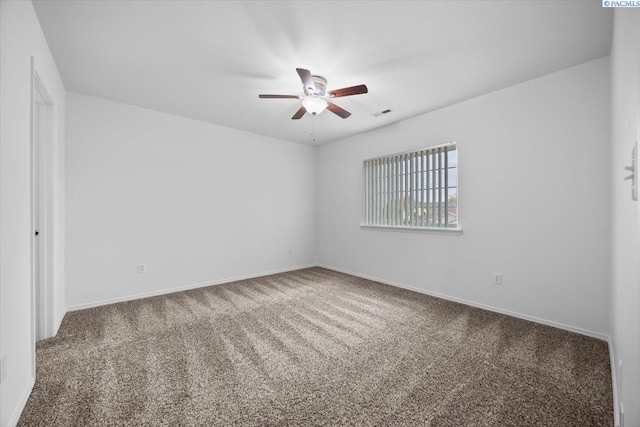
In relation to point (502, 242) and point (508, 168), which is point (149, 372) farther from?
point (508, 168)

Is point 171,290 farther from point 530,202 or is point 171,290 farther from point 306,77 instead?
point 530,202

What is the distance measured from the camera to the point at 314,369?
6.49 ft

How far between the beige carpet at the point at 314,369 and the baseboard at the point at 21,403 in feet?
0.10

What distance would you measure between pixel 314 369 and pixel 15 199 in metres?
2.19

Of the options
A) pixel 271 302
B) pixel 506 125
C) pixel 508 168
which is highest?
pixel 506 125

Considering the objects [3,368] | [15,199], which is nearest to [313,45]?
[15,199]

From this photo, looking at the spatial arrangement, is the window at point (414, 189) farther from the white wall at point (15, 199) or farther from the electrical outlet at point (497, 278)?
the white wall at point (15, 199)

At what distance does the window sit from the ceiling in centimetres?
84

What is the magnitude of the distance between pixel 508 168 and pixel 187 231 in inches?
173

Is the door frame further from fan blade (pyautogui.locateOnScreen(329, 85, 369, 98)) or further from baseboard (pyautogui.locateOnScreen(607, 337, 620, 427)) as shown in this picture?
baseboard (pyautogui.locateOnScreen(607, 337, 620, 427))

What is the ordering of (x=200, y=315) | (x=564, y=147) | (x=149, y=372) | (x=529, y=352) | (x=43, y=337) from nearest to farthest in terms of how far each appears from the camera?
1. (x=149, y=372)
2. (x=529, y=352)
3. (x=43, y=337)
4. (x=564, y=147)
5. (x=200, y=315)

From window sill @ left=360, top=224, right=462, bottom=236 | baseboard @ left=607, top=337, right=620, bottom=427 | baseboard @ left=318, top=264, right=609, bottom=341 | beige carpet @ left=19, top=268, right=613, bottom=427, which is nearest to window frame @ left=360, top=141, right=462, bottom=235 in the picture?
window sill @ left=360, top=224, right=462, bottom=236

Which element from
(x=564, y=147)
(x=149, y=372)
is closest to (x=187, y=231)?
(x=149, y=372)

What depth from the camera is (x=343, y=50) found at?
7.56 feet
